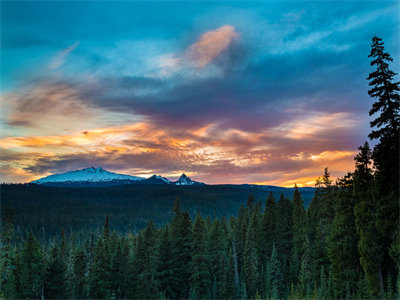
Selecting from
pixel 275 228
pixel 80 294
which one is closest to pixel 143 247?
pixel 80 294

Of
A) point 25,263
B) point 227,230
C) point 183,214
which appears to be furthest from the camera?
point 227,230

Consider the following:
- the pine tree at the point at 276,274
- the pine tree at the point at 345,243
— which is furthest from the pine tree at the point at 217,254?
the pine tree at the point at 345,243

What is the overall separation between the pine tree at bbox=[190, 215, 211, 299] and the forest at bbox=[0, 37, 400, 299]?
15 cm

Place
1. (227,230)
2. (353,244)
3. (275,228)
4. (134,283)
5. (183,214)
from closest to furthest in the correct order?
(353,244) → (134,283) → (183,214) → (275,228) → (227,230)

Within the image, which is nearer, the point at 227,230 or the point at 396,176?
the point at 396,176

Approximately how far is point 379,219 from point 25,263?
50.3m

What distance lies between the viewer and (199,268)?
161 feet

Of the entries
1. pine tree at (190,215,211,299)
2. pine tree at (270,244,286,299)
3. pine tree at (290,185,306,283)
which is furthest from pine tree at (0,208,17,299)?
pine tree at (290,185,306,283)

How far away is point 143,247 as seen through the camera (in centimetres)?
4850

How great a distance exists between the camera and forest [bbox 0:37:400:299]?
22.5 m

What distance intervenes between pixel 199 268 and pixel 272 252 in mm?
11057

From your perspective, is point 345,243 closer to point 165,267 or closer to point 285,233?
point 165,267

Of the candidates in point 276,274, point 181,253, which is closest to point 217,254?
point 181,253

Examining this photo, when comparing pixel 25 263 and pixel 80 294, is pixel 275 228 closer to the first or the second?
pixel 80 294
